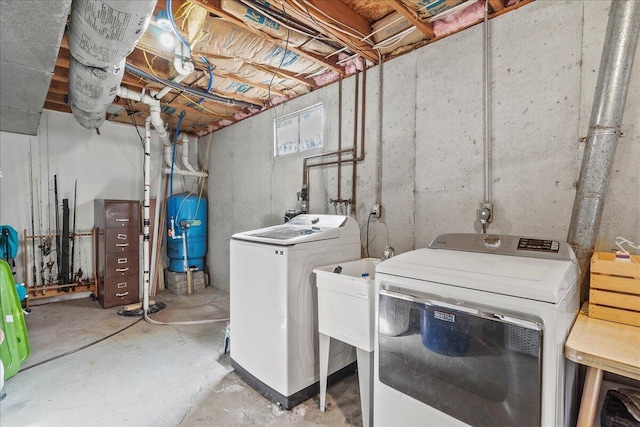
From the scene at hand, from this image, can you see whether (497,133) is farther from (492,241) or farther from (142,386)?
(142,386)

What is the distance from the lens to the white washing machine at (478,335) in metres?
1.03

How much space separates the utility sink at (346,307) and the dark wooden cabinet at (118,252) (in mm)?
3215

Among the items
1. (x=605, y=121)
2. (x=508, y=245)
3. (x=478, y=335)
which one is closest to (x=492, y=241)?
(x=508, y=245)

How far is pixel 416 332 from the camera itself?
1.32 m

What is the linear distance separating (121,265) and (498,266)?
170 inches

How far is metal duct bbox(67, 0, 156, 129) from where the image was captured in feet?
4.79

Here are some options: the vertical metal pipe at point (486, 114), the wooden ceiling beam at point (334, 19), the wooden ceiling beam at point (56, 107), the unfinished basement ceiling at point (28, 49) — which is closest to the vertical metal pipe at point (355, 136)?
the wooden ceiling beam at point (334, 19)

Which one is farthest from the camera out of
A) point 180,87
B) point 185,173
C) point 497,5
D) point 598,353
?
point 185,173

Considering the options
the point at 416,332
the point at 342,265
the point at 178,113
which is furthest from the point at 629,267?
the point at 178,113

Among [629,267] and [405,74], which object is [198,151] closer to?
[405,74]

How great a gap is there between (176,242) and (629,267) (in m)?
4.80

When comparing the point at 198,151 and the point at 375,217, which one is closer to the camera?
the point at 375,217

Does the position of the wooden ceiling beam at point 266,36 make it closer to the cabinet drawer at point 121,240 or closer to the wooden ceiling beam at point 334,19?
the wooden ceiling beam at point 334,19

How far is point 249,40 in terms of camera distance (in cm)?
228
